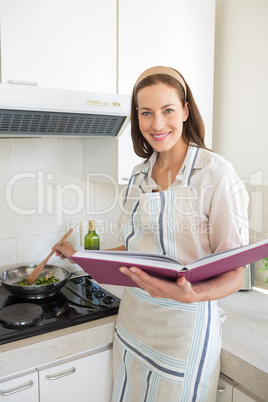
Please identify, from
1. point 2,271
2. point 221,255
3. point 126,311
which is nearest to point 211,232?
point 221,255

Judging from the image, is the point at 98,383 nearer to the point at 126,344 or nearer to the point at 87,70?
the point at 126,344

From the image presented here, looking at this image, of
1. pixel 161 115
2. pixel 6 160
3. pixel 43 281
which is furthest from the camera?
pixel 6 160

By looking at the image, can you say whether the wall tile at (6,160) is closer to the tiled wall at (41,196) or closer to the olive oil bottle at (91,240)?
the tiled wall at (41,196)

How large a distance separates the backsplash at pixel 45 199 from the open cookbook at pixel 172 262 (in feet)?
3.27

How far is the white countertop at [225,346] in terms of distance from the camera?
4.05ft

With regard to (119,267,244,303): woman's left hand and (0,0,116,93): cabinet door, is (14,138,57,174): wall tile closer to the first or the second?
(0,0,116,93): cabinet door

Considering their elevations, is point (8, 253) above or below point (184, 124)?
below

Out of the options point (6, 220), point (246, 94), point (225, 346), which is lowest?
point (225, 346)

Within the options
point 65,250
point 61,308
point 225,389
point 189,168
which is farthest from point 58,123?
point 225,389

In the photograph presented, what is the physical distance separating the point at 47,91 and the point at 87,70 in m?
0.22

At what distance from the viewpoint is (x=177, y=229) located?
1189mm

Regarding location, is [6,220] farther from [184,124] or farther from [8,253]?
[184,124]

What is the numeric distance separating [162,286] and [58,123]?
0.88m
